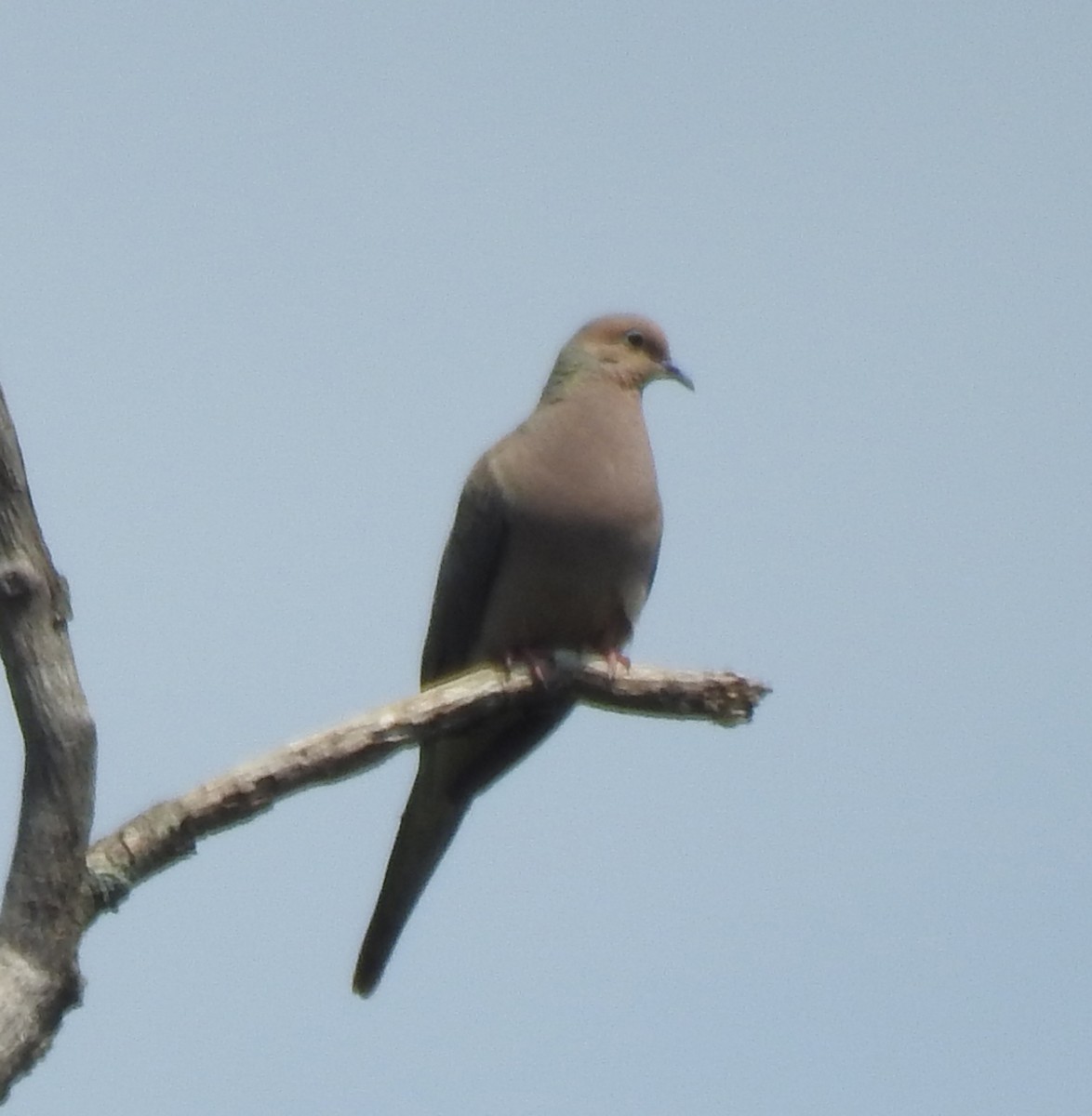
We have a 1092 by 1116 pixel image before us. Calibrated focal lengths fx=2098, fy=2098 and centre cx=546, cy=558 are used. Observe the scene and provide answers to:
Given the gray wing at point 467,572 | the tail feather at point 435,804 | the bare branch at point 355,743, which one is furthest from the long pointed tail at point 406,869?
the bare branch at point 355,743

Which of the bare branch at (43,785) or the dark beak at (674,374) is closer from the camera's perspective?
the bare branch at (43,785)

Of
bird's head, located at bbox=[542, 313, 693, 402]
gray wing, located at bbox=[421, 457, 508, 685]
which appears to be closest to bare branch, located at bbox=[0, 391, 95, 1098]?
gray wing, located at bbox=[421, 457, 508, 685]

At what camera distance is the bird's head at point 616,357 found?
23.6 feet

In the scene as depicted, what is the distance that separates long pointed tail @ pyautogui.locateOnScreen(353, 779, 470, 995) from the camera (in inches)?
246

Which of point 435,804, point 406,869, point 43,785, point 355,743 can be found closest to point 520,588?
point 435,804

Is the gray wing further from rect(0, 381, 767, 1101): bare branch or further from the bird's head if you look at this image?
rect(0, 381, 767, 1101): bare branch

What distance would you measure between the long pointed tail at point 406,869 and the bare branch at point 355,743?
2.56ft

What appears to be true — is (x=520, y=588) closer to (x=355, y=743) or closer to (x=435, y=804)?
(x=435, y=804)

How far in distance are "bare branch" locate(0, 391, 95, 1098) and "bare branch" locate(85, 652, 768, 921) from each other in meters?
0.11

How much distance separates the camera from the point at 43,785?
4.19 metres

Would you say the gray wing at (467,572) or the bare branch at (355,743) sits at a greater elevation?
the gray wing at (467,572)

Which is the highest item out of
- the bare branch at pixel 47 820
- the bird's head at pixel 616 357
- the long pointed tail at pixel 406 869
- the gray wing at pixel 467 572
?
the bird's head at pixel 616 357

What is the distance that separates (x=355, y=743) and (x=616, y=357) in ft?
9.46

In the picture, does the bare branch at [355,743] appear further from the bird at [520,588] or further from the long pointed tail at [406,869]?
the long pointed tail at [406,869]
